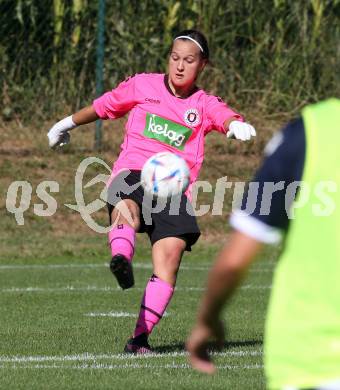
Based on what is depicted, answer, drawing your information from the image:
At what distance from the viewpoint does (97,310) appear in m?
9.69

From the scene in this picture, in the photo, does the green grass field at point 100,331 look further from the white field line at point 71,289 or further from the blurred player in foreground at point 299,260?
the blurred player in foreground at point 299,260

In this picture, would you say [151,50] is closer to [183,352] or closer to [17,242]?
[17,242]

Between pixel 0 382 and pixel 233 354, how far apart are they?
1620 millimetres

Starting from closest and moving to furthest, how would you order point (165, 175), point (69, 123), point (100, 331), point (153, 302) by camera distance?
point (165, 175) → point (153, 302) → point (69, 123) → point (100, 331)

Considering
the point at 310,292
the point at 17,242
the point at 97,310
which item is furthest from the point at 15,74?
the point at 310,292

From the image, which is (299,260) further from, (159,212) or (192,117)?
(192,117)

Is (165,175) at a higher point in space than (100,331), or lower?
higher

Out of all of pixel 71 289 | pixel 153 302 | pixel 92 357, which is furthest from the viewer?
pixel 71 289

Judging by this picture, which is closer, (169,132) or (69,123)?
(169,132)

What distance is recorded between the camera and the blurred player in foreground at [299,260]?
3.02 metres

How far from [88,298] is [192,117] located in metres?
3.40

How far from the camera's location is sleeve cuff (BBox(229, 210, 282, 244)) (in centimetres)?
306

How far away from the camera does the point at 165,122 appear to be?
24.9 feet

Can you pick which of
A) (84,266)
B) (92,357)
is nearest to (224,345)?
(92,357)
